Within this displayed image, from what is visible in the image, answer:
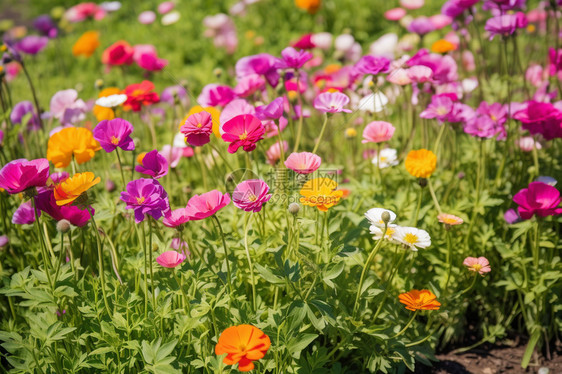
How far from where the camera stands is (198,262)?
1.30 meters

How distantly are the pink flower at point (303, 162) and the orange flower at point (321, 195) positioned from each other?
4cm

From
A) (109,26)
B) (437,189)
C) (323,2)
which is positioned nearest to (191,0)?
(109,26)

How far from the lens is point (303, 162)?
129 centimetres

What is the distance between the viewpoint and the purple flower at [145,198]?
1142mm

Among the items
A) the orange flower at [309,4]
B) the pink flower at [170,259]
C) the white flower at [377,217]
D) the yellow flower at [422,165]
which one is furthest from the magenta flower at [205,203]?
the orange flower at [309,4]

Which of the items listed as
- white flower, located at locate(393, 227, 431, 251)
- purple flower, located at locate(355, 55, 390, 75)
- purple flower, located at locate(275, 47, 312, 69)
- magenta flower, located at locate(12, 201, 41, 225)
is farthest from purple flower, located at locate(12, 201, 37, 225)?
purple flower, located at locate(355, 55, 390, 75)

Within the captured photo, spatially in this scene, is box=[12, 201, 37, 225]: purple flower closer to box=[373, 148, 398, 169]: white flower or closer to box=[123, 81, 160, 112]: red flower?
box=[123, 81, 160, 112]: red flower

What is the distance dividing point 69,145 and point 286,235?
64 cm

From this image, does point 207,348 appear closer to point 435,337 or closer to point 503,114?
point 435,337

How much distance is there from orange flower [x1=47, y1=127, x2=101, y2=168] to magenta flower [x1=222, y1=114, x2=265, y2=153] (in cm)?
44

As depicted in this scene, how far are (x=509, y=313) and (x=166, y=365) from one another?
124cm

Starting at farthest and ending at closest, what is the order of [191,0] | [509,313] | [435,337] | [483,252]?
1. [191,0]
2. [509,313]
3. [483,252]
4. [435,337]

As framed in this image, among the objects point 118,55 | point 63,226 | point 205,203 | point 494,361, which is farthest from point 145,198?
point 118,55

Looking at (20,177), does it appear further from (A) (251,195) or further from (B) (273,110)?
(B) (273,110)
